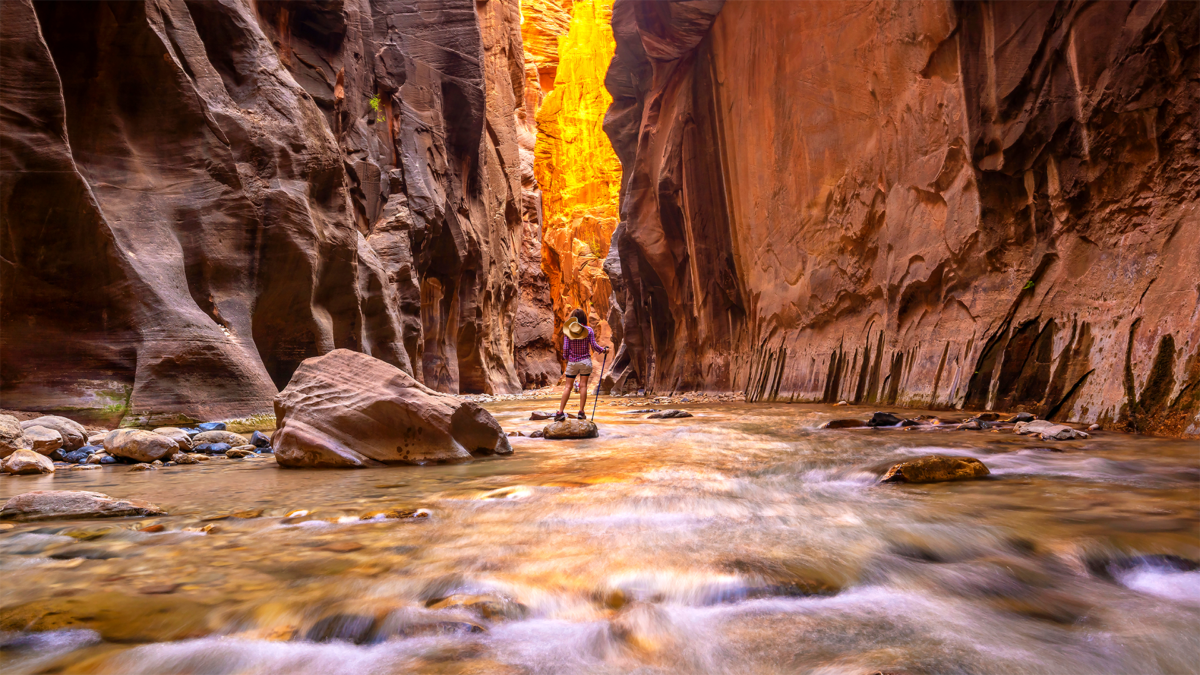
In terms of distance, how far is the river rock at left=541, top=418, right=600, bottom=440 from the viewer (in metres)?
6.88

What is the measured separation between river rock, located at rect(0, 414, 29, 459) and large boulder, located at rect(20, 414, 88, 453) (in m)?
0.27

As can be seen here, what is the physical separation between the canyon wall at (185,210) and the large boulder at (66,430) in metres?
1.08

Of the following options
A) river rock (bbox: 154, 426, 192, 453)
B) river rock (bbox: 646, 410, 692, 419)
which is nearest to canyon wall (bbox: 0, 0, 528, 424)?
river rock (bbox: 154, 426, 192, 453)

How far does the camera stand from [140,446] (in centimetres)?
516

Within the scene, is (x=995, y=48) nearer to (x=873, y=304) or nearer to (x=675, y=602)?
(x=873, y=304)

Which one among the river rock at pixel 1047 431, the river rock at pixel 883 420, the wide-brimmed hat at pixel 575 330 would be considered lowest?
the river rock at pixel 883 420

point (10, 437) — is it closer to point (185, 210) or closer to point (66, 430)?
point (66, 430)

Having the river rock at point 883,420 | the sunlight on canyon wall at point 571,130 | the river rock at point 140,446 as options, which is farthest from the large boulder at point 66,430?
the sunlight on canyon wall at point 571,130

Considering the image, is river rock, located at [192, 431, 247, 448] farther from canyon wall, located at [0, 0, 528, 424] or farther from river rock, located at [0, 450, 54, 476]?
river rock, located at [0, 450, 54, 476]

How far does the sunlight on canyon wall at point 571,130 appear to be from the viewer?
5950cm

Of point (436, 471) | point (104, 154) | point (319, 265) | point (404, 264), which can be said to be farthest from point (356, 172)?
point (436, 471)

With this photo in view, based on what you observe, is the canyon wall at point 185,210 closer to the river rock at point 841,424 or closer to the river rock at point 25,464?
the river rock at point 25,464

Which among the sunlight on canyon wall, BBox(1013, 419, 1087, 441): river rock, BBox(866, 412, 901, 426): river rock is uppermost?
the sunlight on canyon wall

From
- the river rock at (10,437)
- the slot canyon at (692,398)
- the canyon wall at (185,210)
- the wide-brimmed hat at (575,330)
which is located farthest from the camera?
the wide-brimmed hat at (575,330)
